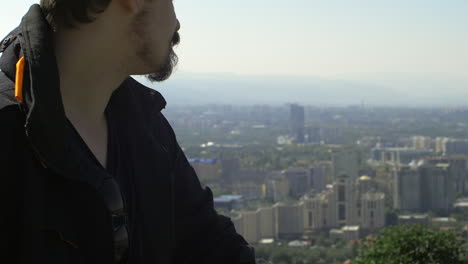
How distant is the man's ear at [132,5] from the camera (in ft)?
2.10

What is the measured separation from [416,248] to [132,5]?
3.92 meters

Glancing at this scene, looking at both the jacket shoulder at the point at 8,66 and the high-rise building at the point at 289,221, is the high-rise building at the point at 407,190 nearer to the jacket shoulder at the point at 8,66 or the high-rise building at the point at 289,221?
the high-rise building at the point at 289,221

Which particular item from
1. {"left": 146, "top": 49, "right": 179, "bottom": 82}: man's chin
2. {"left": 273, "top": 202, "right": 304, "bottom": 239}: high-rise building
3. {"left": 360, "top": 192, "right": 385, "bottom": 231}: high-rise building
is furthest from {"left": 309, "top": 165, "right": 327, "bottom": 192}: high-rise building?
{"left": 146, "top": 49, "right": 179, "bottom": 82}: man's chin

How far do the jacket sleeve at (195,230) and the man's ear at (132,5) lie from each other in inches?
7.7

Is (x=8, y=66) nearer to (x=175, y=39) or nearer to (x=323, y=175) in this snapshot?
(x=175, y=39)

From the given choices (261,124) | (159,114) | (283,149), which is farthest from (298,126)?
(159,114)

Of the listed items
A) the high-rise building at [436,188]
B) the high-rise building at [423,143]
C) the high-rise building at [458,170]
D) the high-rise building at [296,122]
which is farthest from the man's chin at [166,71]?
the high-rise building at [296,122]

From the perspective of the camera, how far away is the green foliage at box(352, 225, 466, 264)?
166 inches

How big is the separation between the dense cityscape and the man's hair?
828 cm

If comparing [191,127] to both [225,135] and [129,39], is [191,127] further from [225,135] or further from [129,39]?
[129,39]

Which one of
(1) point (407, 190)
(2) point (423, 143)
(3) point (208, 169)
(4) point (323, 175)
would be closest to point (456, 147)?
(2) point (423, 143)

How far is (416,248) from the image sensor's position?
4.27 metres

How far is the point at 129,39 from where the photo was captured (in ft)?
2.14

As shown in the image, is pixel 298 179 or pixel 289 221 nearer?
pixel 289 221
